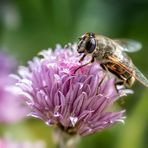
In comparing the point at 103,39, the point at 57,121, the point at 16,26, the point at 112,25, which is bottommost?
the point at 57,121

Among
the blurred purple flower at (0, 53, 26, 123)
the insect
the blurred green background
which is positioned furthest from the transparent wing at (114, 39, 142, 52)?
the blurred green background

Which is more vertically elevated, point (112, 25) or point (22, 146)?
point (112, 25)

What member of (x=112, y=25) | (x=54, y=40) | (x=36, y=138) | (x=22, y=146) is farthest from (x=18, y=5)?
(x=22, y=146)

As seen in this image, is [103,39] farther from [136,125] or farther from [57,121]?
[136,125]

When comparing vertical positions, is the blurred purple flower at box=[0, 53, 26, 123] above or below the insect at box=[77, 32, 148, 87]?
above

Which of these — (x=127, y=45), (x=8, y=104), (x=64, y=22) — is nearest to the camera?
(x=127, y=45)

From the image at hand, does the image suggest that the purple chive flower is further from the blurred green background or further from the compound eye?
the blurred green background

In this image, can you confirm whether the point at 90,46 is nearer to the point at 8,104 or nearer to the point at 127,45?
the point at 127,45

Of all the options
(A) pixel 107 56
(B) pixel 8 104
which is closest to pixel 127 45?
(A) pixel 107 56
